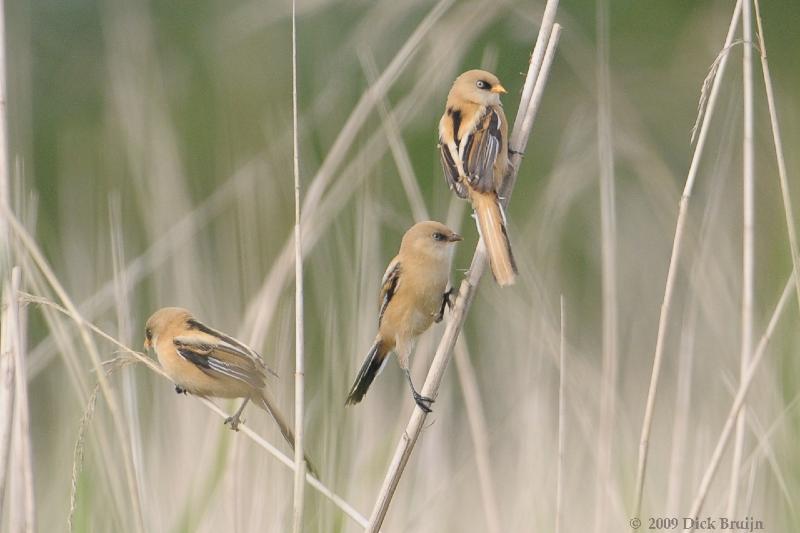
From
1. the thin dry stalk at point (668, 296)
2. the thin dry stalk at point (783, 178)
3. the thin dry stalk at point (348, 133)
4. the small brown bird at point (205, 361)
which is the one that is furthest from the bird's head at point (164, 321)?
the thin dry stalk at point (783, 178)

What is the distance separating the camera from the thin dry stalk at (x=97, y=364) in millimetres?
2195

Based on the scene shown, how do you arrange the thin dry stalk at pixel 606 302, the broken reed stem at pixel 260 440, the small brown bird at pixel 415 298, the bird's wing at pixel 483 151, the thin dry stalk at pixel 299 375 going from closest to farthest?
the thin dry stalk at pixel 299 375 → the broken reed stem at pixel 260 440 → the thin dry stalk at pixel 606 302 → the bird's wing at pixel 483 151 → the small brown bird at pixel 415 298

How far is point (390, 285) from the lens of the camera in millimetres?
2994

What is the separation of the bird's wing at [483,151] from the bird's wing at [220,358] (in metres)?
0.67

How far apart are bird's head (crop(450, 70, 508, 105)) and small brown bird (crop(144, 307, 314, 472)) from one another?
0.88 meters

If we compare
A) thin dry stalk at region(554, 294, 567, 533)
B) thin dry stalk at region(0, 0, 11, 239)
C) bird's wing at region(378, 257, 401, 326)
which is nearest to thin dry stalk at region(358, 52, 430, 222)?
bird's wing at region(378, 257, 401, 326)

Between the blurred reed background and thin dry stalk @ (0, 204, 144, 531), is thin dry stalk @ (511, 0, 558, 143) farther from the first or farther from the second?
thin dry stalk @ (0, 204, 144, 531)

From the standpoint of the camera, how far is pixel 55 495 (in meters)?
3.07

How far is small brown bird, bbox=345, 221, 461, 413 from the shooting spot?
2879 mm

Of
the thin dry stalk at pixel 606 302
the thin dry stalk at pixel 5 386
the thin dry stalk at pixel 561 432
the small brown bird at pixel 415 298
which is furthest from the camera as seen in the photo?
the small brown bird at pixel 415 298

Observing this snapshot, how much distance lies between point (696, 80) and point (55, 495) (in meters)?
6.22

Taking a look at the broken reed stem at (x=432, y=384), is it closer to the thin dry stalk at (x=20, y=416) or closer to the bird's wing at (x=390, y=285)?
the bird's wing at (x=390, y=285)

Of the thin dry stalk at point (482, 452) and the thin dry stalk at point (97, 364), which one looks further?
the thin dry stalk at point (482, 452)

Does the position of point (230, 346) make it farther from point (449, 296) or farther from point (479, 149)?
point (479, 149)
